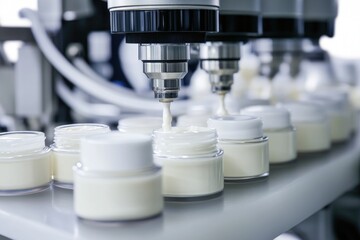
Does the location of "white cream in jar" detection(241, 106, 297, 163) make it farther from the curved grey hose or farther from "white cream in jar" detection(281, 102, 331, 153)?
the curved grey hose

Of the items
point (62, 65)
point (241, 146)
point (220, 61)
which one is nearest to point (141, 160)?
point (241, 146)

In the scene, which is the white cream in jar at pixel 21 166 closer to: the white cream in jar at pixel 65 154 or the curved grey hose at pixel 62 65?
the white cream in jar at pixel 65 154

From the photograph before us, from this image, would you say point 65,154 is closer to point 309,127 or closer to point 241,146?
point 241,146

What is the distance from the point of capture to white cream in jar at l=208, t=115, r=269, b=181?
50 centimetres

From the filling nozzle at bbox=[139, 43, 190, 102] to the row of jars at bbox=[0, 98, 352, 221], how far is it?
0.11 feet

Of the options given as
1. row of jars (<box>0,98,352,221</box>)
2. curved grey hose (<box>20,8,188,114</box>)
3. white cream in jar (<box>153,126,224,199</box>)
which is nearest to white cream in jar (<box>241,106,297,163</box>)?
row of jars (<box>0,98,352,221</box>)

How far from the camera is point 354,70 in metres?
1.30

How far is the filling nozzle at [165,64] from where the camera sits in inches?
17.5

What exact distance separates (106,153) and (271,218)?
6.2 inches

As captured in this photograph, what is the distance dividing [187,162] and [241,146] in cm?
8

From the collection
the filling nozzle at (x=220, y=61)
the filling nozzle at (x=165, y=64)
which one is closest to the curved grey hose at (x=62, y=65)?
the filling nozzle at (x=220, y=61)

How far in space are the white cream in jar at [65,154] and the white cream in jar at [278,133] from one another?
0.56 feet

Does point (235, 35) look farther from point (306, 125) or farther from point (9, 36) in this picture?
point (9, 36)

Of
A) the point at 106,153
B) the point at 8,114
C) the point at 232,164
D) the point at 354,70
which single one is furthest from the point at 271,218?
the point at 354,70
